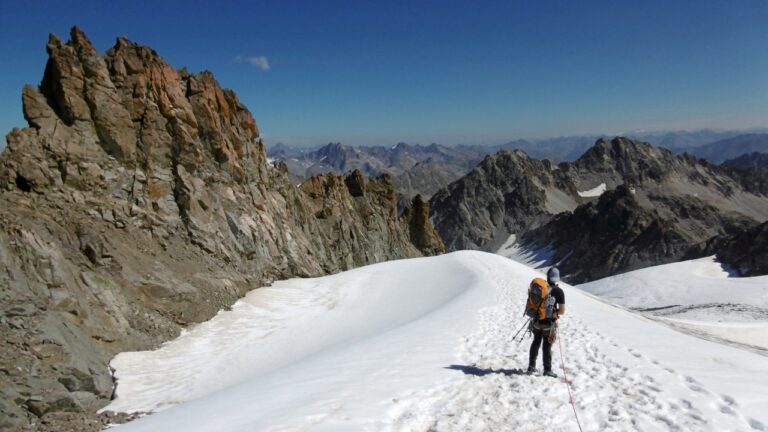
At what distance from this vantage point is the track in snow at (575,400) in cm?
739

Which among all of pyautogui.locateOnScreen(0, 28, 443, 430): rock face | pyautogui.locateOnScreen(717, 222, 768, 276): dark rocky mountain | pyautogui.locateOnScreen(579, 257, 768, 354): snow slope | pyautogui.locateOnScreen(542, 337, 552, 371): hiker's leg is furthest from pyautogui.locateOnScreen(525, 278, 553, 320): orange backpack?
pyautogui.locateOnScreen(717, 222, 768, 276): dark rocky mountain

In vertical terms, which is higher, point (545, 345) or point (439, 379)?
point (545, 345)

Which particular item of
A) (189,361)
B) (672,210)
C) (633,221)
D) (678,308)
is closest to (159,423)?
(189,361)

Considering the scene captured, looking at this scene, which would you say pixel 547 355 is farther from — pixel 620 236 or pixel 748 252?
pixel 620 236

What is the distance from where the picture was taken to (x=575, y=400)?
8.53m

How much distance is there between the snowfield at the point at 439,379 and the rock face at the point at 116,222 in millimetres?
1628

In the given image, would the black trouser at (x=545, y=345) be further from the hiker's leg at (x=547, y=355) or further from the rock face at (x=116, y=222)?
the rock face at (x=116, y=222)

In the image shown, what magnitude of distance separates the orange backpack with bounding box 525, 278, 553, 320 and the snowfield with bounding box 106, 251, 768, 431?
1.43 meters

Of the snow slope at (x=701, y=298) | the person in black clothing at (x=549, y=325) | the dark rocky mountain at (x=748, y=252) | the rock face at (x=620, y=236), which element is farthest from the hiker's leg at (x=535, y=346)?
the rock face at (x=620, y=236)

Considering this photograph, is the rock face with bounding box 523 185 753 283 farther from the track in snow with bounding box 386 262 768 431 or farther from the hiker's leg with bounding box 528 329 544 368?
the hiker's leg with bounding box 528 329 544 368

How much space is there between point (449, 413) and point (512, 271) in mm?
27889

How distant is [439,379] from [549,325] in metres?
2.70

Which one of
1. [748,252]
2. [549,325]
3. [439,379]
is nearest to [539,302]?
[549,325]

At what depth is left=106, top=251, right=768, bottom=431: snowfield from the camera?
756 centimetres
